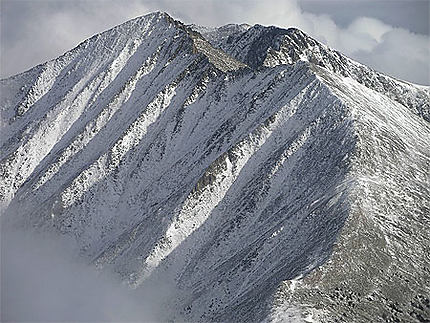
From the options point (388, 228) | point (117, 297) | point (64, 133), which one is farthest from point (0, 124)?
point (388, 228)

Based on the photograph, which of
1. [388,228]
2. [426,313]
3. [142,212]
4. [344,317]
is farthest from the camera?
[142,212]

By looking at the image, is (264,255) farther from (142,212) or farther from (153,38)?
(153,38)

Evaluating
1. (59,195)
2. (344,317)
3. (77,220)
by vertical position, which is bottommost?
(344,317)

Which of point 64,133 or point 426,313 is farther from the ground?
point 64,133

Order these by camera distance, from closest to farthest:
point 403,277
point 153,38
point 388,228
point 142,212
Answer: point 403,277 → point 388,228 → point 142,212 → point 153,38

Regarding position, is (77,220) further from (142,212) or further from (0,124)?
(0,124)

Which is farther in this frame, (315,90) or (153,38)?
(153,38)
